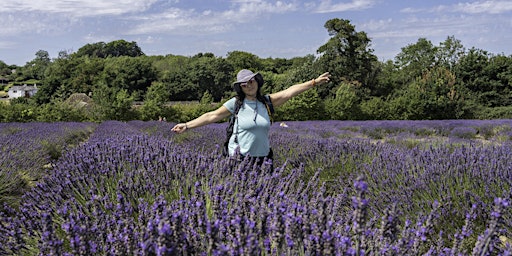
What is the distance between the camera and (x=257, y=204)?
1979mm

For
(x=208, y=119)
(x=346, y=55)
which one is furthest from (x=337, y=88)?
(x=208, y=119)

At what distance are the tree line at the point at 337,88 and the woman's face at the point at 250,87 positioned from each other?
2319 cm

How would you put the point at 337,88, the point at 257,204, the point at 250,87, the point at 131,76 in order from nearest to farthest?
the point at 257,204 < the point at 250,87 < the point at 337,88 < the point at 131,76

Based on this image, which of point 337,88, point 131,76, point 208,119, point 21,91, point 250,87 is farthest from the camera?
point 21,91

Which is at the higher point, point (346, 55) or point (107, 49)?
point (107, 49)

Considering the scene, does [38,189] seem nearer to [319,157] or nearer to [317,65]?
[319,157]

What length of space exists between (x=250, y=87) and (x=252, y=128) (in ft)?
1.01

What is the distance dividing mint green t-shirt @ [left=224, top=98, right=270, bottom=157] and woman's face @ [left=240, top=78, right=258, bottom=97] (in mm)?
86

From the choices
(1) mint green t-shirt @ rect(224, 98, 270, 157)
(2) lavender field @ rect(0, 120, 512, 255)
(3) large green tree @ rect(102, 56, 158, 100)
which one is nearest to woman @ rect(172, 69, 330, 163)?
(1) mint green t-shirt @ rect(224, 98, 270, 157)

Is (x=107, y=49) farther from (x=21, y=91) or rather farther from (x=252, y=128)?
(x=252, y=128)

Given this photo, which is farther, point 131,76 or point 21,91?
point 21,91

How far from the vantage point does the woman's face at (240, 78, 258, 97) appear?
315cm

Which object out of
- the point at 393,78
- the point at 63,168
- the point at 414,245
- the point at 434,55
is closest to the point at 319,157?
the point at 63,168

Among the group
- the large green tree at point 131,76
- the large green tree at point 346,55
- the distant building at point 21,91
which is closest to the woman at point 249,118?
the large green tree at point 346,55
